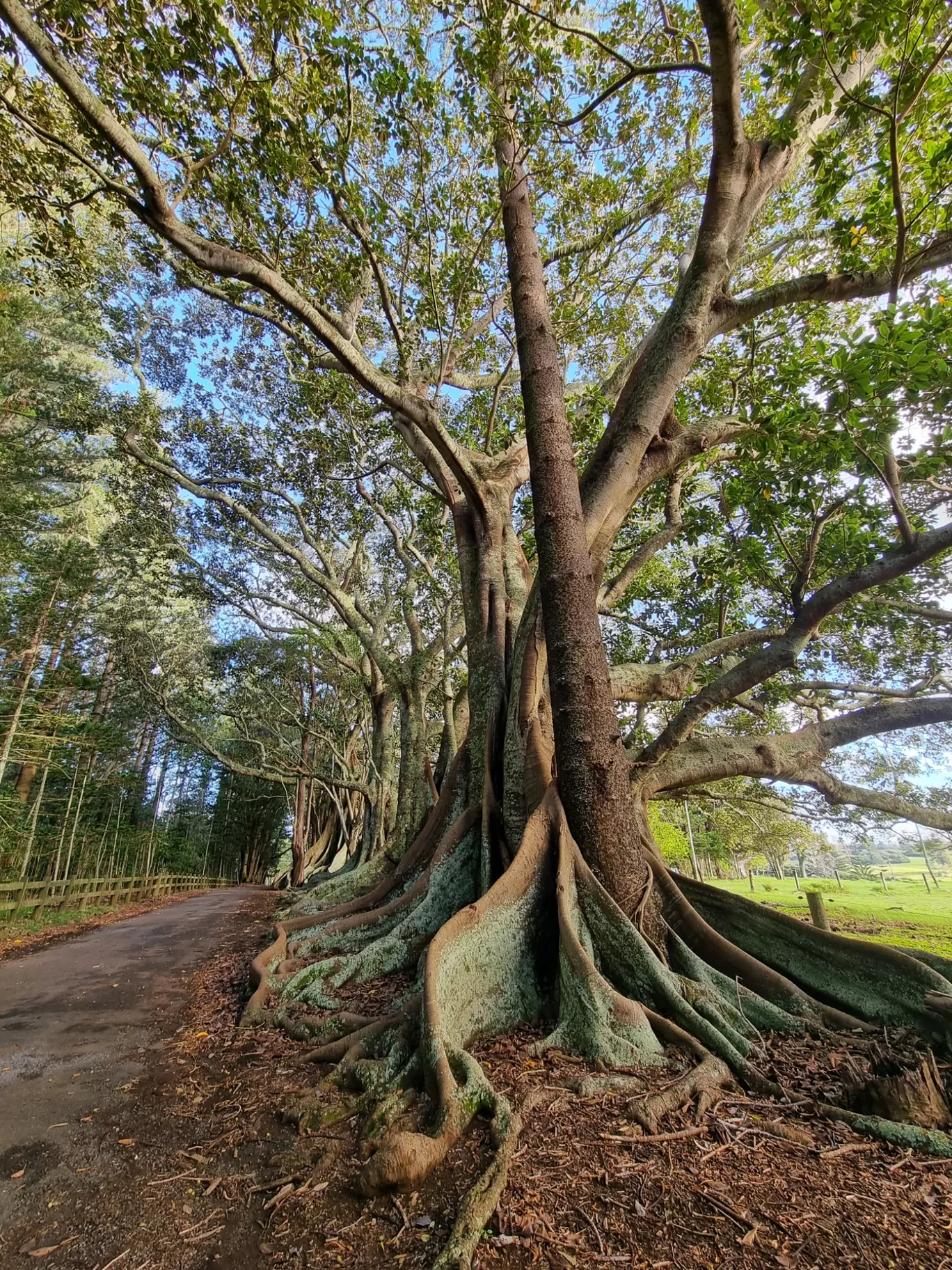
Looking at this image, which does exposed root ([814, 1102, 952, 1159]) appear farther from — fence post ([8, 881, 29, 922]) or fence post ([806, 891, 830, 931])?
fence post ([8, 881, 29, 922])

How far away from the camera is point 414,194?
6.40 metres

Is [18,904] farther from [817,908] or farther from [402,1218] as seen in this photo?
[817,908]

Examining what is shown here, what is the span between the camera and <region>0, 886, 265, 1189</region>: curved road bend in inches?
123

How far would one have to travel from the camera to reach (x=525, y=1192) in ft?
6.44

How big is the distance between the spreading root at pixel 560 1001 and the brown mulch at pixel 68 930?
5.85 metres

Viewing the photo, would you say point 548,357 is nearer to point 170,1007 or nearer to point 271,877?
point 170,1007

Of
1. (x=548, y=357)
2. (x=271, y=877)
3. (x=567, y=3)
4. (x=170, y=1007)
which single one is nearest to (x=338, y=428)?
(x=548, y=357)

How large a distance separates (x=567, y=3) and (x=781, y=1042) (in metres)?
6.99

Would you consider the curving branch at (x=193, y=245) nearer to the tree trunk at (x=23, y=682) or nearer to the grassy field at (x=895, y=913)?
the grassy field at (x=895, y=913)

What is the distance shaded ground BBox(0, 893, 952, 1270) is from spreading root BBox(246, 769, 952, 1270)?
0.32 feet

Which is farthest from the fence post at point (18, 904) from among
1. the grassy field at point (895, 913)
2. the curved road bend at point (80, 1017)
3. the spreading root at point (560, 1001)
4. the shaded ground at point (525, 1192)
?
the grassy field at point (895, 913)

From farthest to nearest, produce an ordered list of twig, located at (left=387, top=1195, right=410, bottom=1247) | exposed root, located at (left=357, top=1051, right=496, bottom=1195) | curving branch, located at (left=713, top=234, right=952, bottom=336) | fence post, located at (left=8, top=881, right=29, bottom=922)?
fence post, located at (left=8, top=881, right=29, bottom=922)
curving branch, located at (left=713, top=234, right=952, bottom=336)
exposed root, located at (left=357, top=1051, right=496, bottom=1195)
twig, located at (left=387, top=1195, right=410, bottom=1247)

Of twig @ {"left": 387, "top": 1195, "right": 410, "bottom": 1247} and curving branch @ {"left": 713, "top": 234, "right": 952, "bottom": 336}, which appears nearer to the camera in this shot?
twig @ {"left": 387, "top": 1195, "right": 410, "bottom": 1247}

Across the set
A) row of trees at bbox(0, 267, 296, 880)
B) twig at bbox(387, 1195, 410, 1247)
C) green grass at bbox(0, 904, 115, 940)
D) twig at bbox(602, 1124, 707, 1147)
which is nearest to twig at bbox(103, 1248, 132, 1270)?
twig at bbox(387, 1195, 410, 1247)
